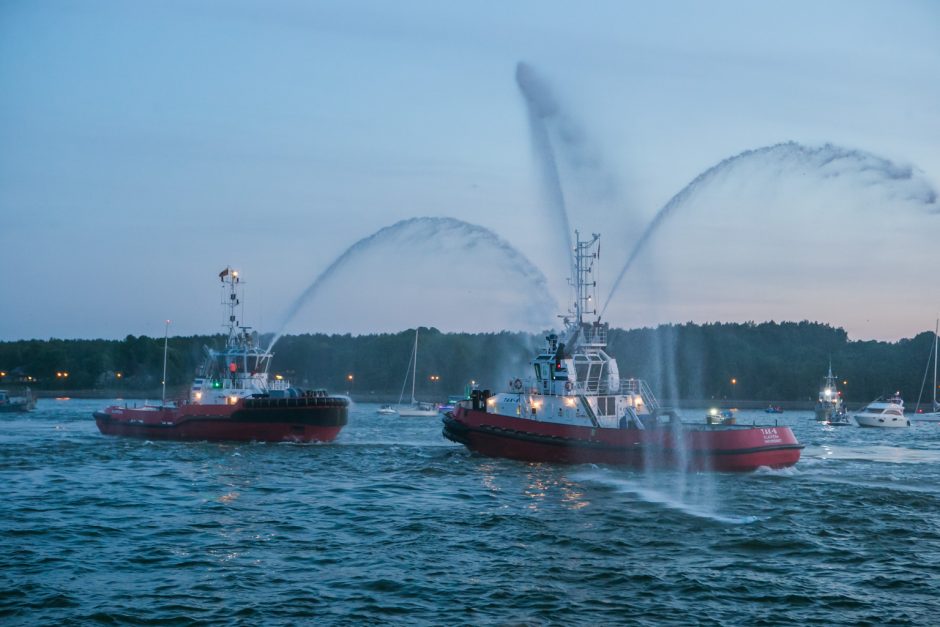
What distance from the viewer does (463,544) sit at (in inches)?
958

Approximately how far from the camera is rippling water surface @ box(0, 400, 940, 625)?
18.0 meters

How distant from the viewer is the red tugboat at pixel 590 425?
1550 inches

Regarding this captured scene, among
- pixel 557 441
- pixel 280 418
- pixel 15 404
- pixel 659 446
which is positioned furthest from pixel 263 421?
pixel 15 404

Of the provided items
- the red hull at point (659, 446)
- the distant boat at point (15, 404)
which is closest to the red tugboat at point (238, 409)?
the red hull at point (659, 446)

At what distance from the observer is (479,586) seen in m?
19.7

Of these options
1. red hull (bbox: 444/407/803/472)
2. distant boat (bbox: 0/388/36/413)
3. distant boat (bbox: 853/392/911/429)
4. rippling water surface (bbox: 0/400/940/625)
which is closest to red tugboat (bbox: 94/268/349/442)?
rippling water surface (bbox: 0/400/940/625)

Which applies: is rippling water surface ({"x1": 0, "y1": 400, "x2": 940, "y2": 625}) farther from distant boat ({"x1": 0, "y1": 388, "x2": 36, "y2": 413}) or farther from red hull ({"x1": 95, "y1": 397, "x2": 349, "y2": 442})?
distant boat ({"x1": 0, "y1": 388, "x2": 36, "y2": 413})

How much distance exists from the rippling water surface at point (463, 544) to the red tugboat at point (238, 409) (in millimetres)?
10137

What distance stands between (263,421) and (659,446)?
25259mm

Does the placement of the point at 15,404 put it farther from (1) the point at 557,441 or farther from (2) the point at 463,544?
(2) the point at 463,544

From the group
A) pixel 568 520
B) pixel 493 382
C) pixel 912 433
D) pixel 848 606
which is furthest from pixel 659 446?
pixel 493 382

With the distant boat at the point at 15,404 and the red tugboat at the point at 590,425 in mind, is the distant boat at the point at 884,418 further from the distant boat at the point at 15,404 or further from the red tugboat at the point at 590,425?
the distant boat at the point at 15,404

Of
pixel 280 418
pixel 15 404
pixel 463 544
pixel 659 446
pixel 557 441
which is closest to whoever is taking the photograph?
pixel 463 544

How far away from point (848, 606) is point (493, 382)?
14325cm
